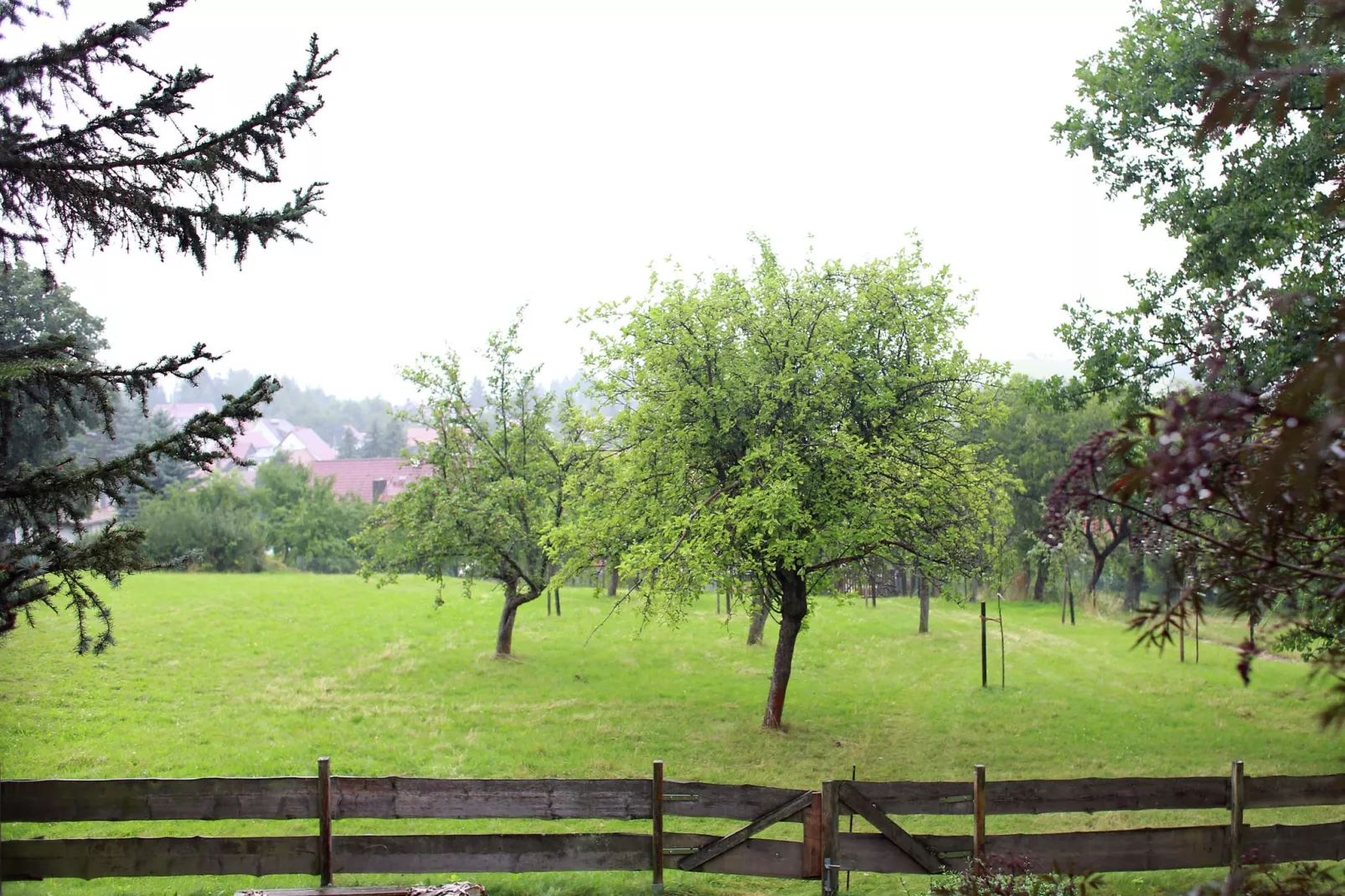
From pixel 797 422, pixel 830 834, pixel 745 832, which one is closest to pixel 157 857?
pixel 745 832

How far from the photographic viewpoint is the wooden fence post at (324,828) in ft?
→ 28.5

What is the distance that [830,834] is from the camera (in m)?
8.85

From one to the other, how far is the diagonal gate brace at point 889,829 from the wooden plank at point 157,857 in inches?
201

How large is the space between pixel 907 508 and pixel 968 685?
30.5 feet

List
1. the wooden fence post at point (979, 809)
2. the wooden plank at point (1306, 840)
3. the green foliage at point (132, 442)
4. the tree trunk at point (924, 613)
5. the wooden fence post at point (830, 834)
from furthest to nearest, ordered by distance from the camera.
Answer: the green foliage at point (132, 442) → the tree trunk at point (924, 613) → the wooden plank at point (1306, 840) → the wooden fence post at point (979, 809) → the wooden fence post at point (830, 834)

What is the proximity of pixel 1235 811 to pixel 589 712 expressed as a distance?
46.6 ft

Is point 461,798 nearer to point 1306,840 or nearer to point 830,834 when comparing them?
point 830,834

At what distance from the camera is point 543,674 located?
2489cm

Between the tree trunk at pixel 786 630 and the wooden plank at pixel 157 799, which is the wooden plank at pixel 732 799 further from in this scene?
the tree trunk at pixel 786 630

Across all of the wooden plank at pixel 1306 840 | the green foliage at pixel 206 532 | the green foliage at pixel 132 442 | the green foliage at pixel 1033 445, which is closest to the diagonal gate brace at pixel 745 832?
the wooden plank at pixel 1306 840

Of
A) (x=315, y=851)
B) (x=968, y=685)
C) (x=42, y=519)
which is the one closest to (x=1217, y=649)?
(x=968, y=685)

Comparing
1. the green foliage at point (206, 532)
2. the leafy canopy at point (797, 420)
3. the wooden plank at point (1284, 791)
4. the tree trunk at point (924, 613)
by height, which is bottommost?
the tree trunk at point (924, 613)

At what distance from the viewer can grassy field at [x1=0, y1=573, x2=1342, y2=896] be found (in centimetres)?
1526

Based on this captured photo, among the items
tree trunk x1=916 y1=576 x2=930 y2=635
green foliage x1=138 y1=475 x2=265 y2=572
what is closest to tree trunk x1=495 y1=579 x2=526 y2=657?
tree trunk x1=916 y1=576 x2=930 y2=635
